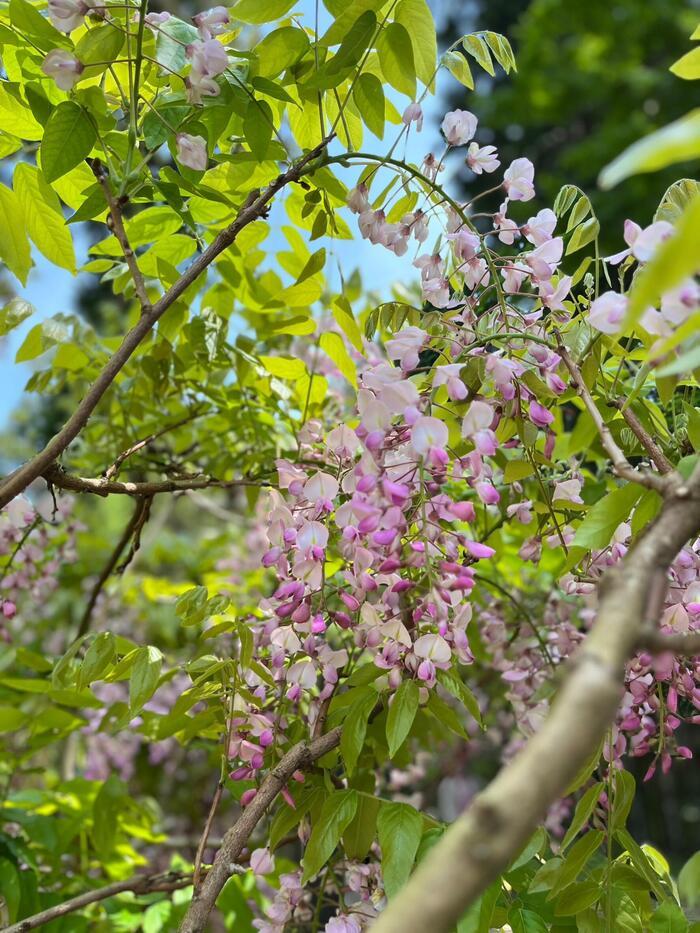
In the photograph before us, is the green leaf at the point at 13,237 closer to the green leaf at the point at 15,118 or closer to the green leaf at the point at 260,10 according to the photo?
the green leaf at the point at 15,118

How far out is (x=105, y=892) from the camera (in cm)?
94

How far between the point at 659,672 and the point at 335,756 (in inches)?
13.1

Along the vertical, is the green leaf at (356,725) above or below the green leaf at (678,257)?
below

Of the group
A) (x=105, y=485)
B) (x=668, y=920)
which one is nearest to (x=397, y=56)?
(x=105, y=485)

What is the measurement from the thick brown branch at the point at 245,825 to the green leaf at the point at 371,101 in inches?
22.7

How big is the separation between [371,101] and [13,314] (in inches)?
18.7

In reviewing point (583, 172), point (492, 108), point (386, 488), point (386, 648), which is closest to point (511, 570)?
point (386, 648)

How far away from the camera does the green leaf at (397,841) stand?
704 millimetres

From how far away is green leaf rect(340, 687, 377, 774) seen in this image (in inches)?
30.4

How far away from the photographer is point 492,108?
28.4 ft

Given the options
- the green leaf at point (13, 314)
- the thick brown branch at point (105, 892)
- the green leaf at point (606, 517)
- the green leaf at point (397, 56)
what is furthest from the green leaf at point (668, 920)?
the green leaf at point (13, 314)

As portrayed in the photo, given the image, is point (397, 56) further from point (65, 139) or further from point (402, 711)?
point (402, 711)

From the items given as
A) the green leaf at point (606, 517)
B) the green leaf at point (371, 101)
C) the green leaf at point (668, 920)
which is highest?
the green leaf at point (371, 101)

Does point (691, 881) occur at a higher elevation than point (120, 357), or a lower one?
lower
